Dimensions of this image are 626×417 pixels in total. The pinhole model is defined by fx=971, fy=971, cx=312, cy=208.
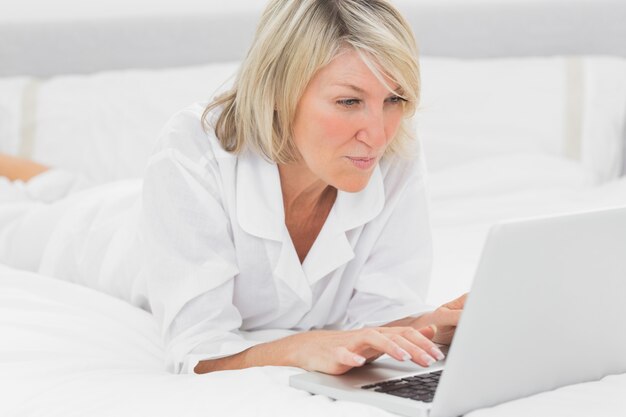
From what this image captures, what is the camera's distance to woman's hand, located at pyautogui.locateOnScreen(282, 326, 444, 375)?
1.01 meters

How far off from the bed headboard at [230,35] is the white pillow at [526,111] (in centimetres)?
20

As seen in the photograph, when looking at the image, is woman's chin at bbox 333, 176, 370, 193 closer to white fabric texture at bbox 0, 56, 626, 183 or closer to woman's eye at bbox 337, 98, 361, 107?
woman's eye at bbox 337, 98, 361, 107

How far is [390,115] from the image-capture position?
1233mm

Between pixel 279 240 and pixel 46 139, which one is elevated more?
pixel 46 139

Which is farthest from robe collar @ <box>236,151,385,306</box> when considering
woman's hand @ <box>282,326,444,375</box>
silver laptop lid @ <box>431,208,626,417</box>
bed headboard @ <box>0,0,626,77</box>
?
bed headboard @ <box>0,0,626,77</box>

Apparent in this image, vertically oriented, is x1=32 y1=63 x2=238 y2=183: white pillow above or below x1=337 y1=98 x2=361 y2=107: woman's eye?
above

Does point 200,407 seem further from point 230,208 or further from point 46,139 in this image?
point 46,139

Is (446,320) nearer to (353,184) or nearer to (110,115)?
(353,184)

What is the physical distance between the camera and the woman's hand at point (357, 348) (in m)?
1.01

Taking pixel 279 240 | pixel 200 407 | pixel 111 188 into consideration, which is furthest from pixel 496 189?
pixel 200 407

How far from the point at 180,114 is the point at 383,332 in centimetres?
46

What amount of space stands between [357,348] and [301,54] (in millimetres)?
384

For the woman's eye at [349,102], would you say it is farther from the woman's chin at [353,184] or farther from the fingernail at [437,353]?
the fingernail at [437,353]

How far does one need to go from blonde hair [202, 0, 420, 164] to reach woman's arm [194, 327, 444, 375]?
28 cm
